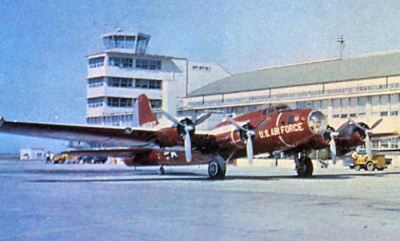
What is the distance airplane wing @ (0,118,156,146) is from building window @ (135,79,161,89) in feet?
177

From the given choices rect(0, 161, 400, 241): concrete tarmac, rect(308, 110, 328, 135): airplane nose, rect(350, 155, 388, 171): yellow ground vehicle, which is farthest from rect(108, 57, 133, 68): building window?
rect(0, 161, 400, 241): concrete tarmac

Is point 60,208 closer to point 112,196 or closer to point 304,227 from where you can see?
point 112,196

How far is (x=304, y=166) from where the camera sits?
30.1 metres

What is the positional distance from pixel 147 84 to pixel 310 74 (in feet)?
81.2

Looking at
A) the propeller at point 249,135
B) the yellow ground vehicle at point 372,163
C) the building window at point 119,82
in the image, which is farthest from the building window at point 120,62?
the propeller at point 249,135

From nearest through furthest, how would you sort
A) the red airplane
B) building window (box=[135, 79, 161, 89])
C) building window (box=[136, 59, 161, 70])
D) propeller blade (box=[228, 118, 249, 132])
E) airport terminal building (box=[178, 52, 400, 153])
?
the red airplane < propeller blade (box=[228, 118, 249, 132]) < airport terminal building (box=[178, 52, 400, 153]) < building window (box=[135, 79, 161, 89]) < building window (box=[136, 59, 161, 70])

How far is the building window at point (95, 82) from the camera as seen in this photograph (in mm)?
83938

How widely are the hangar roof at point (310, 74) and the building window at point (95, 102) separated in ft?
45.6

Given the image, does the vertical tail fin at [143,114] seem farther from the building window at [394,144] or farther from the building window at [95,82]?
the building window at [95,82]

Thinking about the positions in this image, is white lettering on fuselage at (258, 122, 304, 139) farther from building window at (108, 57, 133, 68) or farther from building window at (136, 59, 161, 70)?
building window at (136, 59, 161, 70)

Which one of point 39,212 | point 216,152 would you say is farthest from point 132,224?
point 216,152

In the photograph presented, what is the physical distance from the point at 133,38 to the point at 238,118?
59.4 metres

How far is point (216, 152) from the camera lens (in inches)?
1130

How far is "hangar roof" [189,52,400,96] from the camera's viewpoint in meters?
66.8
